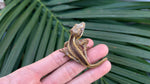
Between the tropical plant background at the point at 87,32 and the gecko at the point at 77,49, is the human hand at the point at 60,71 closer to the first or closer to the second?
the gecko at the point at 77,49

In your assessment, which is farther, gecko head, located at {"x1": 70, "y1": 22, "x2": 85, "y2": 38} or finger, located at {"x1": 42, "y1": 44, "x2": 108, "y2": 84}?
gecko head, located at {"x1": 70, "y1": 22, "x2": 85, "y2": 38}

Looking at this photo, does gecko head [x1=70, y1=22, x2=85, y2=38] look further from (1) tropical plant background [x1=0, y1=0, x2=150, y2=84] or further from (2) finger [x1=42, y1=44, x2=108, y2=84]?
(2) finger [x1=42, y1=44, x2=108, y2=84]

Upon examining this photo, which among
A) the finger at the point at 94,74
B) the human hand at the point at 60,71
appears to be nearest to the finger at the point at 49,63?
the human hand at the point at 60,71

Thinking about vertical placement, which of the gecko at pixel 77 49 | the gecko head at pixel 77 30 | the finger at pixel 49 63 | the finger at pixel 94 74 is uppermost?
the gecko head at pixel 77 30

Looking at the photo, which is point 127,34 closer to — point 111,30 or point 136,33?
point 136,33

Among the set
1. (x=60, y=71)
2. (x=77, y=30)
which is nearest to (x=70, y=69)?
(x=60, y=71)

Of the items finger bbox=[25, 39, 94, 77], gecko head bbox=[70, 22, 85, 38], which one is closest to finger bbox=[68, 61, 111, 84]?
finger bbox=[25, 39, 94, 77]
